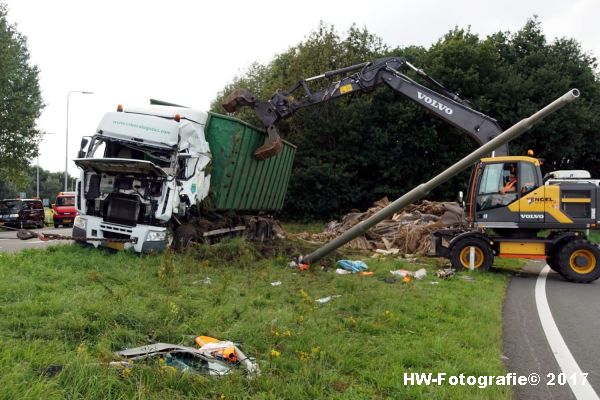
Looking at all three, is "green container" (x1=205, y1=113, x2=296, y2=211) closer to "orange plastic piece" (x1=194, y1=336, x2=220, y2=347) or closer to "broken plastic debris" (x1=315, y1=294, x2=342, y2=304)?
"broken plastic debris" (x1=315, y1=294, x2=342, y2=304)

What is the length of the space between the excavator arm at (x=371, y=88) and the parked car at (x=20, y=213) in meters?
17.8

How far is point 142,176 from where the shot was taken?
10211mm

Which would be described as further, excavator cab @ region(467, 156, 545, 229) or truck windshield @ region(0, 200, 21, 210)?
truck windshield @ region(0, 200, 21, 210)

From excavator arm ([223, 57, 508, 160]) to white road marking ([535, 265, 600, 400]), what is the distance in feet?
17.9

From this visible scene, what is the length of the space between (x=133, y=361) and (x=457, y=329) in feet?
11.8

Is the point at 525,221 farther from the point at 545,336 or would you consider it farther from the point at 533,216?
the point at 545,336

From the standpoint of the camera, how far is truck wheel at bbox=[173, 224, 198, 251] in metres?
10.4

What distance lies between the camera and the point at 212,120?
11523 millimetres

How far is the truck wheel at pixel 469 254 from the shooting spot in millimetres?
11133

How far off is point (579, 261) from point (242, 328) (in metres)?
8.94

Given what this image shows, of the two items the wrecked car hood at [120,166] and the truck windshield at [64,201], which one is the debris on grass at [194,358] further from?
the truck windshield at [64,201]

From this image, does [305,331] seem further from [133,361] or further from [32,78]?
[32,78]

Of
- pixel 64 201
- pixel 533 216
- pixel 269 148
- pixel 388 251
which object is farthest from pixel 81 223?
pixel 64 201

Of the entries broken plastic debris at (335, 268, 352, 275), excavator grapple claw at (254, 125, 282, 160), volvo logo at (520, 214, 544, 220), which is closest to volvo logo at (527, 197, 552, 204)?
volvo logo at (520, 214, 544, 220)
